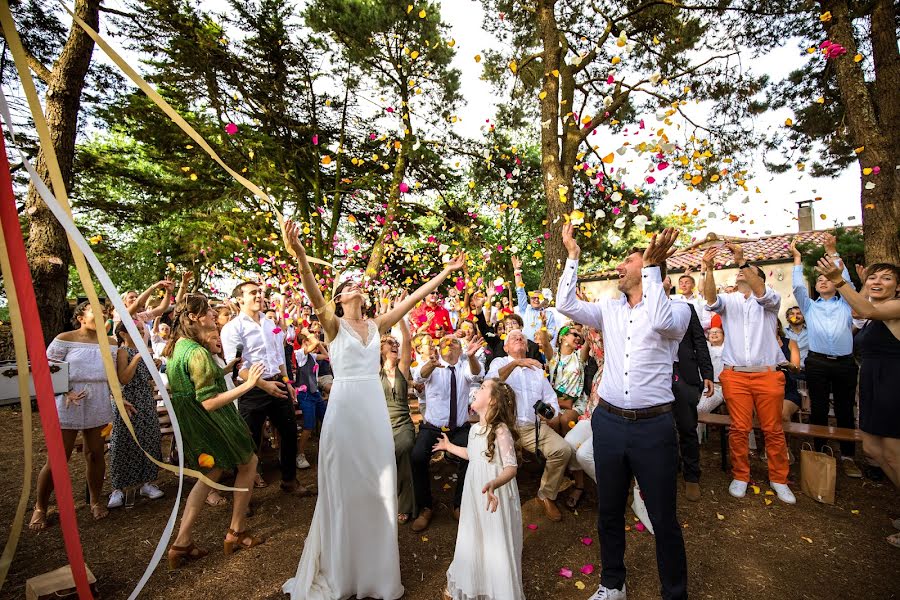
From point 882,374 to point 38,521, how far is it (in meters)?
7.31

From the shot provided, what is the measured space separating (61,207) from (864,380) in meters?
→ 5.18

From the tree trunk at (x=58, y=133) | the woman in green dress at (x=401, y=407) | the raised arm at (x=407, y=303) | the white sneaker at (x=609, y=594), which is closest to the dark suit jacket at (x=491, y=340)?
the woman in green dress at (x=401, y=407)

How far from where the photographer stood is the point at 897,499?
4.49 meters

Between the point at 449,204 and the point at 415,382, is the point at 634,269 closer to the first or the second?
the point at 415,382

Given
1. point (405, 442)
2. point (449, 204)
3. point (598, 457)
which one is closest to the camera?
point (598, 457)

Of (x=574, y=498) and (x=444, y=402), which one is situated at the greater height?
(x=444, y=402)

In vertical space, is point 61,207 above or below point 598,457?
above

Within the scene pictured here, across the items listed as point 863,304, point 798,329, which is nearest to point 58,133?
point 863,304

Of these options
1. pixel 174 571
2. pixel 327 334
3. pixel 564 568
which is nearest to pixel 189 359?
pixel 327 334

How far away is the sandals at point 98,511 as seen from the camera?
4.43m

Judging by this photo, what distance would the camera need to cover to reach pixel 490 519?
2.96 meters

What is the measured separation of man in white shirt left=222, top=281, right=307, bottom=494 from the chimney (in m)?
28.8

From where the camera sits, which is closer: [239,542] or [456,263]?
[456,263]

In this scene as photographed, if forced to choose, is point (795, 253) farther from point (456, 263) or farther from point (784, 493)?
point (456, 263)
